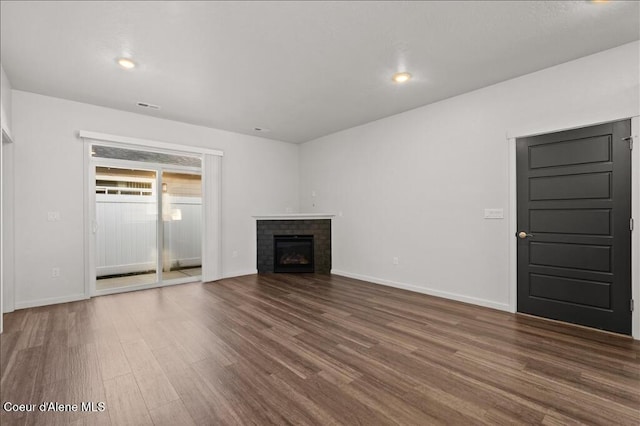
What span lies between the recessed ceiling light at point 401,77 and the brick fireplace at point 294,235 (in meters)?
3.07

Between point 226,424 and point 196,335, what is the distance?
4.76 ft

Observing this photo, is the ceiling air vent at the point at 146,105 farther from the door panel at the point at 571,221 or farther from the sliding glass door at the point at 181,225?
the door panel at the point at 571,221

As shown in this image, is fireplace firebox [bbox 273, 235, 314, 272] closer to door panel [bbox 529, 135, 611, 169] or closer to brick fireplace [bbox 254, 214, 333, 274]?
brick fireplace [bbox 254, 214, 333, 274]

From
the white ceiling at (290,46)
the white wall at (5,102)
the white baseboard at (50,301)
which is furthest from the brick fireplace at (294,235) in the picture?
the white wall at (5,102)

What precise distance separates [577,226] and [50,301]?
665cm

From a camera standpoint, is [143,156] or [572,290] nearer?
[572,290]

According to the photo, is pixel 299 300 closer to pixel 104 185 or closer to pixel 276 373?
pixel 276 373

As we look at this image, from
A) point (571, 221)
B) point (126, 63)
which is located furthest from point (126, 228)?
point (571, 221)

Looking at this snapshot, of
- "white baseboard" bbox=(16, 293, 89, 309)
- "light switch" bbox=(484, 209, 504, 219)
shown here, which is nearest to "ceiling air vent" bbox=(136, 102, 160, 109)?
"white baseboard" bbox=(16, 293, 89, 309)

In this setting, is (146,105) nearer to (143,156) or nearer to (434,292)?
(143,156)

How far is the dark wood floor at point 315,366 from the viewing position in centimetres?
183

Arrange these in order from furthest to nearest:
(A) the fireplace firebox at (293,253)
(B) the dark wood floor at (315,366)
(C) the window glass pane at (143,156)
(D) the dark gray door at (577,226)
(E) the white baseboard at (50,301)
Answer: (A) the fireplace firebox at (293,253) < (C) the window glass pane at (143,156) < (E) the white baseboard at (50,301) < (D) the dark gray door at (577,226) < (B) the dark wood floor at (315,366)

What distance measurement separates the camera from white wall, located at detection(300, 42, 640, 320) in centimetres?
314

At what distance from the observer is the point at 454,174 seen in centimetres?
417
